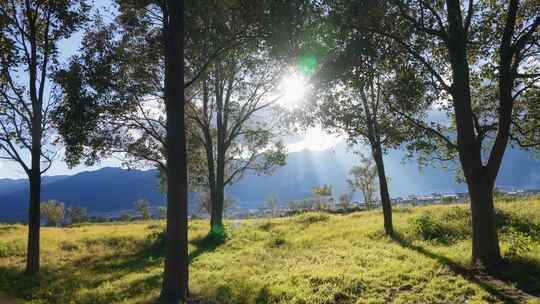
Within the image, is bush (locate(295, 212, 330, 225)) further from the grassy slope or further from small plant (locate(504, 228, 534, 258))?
small plant (locate(504, 228, 534, 258))

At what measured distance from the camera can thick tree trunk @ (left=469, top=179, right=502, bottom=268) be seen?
11578 millimetres

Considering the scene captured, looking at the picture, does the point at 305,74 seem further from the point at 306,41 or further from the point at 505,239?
the point at 505,239

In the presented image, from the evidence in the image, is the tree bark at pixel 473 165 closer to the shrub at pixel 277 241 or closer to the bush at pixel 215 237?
the shrub at pixel 277 241

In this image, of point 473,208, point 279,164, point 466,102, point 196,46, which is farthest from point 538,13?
point 279,164

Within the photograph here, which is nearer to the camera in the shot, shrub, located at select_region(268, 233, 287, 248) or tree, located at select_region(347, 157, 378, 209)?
shrub, located at select_region(268, 233, 287, 248)

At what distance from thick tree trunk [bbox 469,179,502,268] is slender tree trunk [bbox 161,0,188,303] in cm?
960

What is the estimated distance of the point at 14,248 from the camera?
23.8 metres

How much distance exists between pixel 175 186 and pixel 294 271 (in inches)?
229

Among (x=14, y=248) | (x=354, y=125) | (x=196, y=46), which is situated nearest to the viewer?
(x=196, y=46)

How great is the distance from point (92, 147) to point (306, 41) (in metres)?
15.1

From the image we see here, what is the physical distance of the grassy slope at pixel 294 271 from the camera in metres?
10.3

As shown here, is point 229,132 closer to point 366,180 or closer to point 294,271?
point 294,271

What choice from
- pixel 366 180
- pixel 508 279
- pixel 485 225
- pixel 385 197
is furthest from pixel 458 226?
pixel 366 180

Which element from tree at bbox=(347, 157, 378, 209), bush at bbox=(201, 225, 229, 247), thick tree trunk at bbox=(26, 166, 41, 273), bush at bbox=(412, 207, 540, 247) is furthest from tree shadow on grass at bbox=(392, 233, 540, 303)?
tree at bbox=(347, 157, 378, 209)
